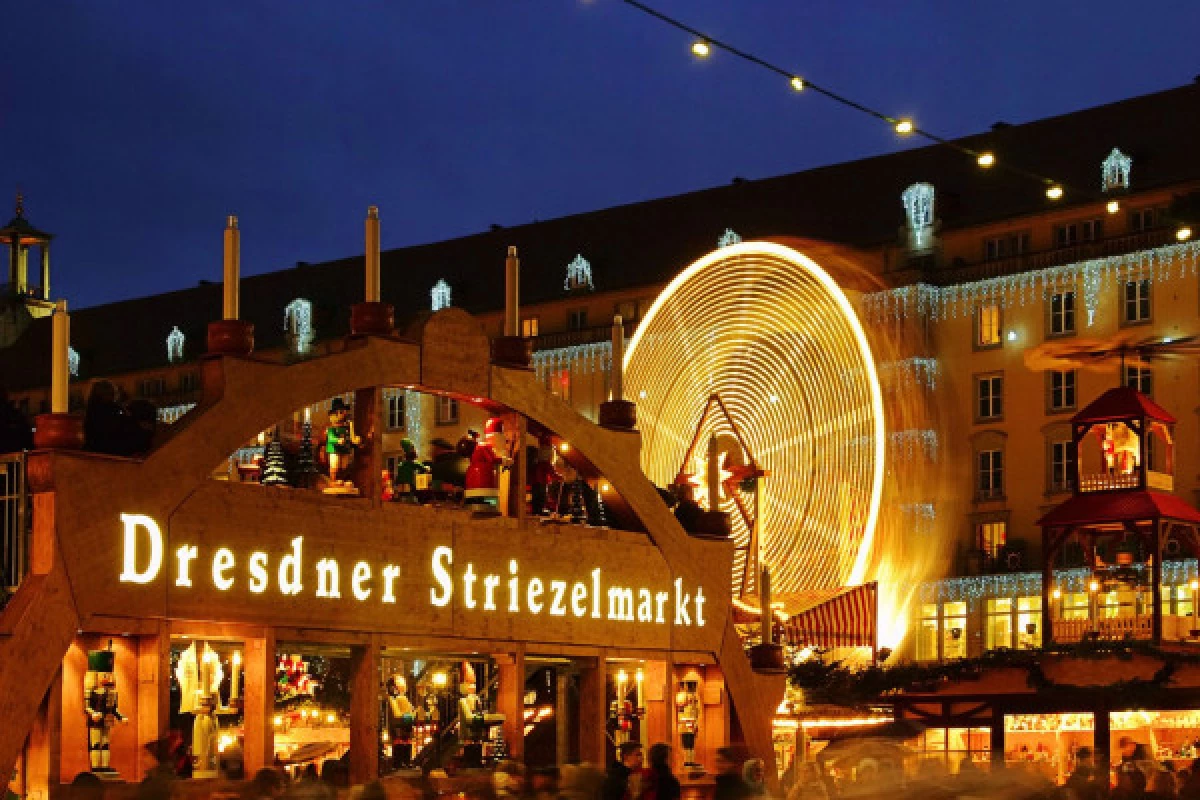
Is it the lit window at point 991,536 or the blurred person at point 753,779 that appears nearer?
the blurred person at point 753,779

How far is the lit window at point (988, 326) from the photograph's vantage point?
72.3 m

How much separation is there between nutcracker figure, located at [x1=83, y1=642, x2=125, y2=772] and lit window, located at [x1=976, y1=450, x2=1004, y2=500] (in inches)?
2121

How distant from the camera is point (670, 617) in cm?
2556

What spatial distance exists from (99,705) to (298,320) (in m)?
72.0

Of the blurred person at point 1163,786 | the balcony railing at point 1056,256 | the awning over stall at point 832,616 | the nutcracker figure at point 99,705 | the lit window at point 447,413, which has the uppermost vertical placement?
the balcony railing at point 1056,256

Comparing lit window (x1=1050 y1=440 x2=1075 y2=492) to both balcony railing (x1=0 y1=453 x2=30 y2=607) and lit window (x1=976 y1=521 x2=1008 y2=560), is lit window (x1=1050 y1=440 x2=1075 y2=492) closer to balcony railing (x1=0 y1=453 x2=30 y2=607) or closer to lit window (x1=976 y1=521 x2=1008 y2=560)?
lit window (x1=976 y1=521 x2=1008 y2=560)

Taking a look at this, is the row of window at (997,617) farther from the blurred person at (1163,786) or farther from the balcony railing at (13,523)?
the balcony railing at (13,523)

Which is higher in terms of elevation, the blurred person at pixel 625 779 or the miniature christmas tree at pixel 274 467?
the miniature christmas tree at pixel 274 467

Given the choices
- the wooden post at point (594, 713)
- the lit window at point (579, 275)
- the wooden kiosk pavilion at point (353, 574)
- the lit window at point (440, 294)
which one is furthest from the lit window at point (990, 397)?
the wooden post at point (594, 713)

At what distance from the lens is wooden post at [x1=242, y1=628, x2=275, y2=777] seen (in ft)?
68.9

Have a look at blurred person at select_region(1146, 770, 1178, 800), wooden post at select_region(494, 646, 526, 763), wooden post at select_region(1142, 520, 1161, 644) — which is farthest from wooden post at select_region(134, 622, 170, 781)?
wooden post at select_region(1142, 520, 1161, 644)

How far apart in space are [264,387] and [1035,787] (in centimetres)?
762

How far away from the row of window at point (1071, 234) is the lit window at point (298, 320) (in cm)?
2884

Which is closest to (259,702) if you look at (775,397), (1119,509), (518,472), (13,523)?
(13,523)
